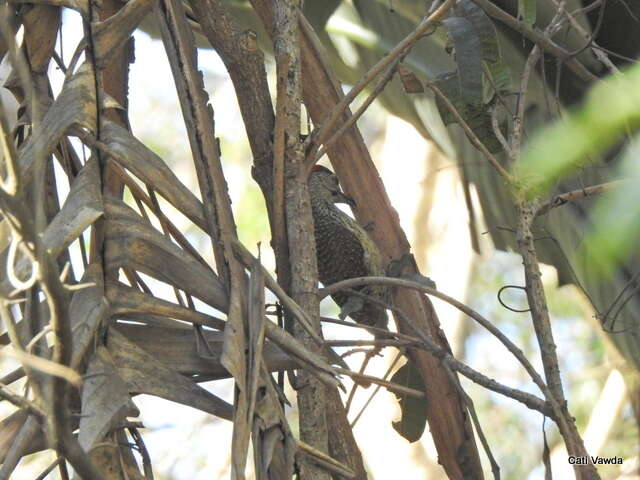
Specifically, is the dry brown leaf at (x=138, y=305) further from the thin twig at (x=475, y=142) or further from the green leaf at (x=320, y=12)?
the green leaf at (x=320, y=12)

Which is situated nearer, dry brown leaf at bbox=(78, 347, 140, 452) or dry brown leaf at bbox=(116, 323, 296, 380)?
dry brown leaf at bbox=(78, 347, 140, 452)

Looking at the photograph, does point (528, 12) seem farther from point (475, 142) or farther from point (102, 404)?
point (102, 404)

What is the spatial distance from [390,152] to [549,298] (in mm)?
3029

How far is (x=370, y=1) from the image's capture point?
264 centimetres

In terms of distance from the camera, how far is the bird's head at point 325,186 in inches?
109

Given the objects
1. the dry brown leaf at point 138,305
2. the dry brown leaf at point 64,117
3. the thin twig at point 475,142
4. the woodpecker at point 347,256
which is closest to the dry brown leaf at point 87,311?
the dry brown leaf at point 138,305

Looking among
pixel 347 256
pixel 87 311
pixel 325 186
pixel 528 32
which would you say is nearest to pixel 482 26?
pixel 528 32

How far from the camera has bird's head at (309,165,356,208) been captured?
2.78m

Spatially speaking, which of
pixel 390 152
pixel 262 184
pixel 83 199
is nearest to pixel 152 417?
pixel 390 152

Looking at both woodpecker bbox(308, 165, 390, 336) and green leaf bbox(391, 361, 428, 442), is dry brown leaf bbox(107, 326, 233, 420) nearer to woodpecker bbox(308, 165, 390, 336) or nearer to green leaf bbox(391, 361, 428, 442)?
green leaf bbox(391, 361, 428, 442)

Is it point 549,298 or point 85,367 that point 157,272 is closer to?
point 85,367

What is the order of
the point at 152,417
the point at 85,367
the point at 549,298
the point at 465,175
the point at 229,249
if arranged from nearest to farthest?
the point at 85,367 → the point at 229,249 → the point at 465,175 → the point at 152,417 → the point at 549,298

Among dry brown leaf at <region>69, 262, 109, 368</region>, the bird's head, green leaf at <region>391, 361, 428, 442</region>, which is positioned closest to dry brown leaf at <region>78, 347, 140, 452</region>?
dry brown leaf at <region>69, 262, 109, 368</region>

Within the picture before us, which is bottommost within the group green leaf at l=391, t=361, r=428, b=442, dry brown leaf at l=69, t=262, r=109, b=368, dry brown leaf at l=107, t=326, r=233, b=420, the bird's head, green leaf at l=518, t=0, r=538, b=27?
dry brown leaf at l=107, t=326, r=233, b=420
